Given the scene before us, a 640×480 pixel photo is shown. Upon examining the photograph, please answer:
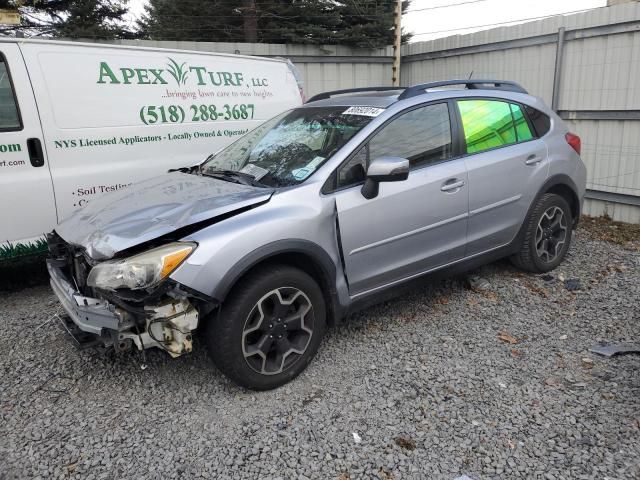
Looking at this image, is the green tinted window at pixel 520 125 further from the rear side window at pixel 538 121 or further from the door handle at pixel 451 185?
the door handle at pixel 451 185

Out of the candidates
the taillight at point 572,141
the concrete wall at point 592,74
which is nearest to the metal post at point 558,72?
the concrete wall at point 592,74

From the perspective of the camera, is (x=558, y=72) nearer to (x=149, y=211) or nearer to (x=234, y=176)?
(x=234, y=176)

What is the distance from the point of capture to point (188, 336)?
2680 millimetres

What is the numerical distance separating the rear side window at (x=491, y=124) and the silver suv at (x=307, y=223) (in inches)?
0.5

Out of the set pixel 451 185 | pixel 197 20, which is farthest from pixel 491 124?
pixel 197 20

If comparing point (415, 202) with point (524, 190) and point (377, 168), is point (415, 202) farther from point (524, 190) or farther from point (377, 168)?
point (524, 190)

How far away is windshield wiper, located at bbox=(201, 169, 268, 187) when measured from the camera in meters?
3.29

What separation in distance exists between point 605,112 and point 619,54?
0.69 meters

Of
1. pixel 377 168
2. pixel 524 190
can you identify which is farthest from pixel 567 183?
pixel 377 168

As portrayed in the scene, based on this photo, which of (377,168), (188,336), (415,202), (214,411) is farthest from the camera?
(415,202)

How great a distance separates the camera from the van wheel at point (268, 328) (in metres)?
2.77

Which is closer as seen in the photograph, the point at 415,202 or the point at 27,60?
the point at 415,202

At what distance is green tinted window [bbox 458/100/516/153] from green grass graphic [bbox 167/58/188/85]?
2.85m

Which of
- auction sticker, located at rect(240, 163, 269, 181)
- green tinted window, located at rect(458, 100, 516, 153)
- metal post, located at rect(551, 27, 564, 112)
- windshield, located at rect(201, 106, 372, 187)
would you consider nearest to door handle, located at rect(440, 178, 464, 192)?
green tinted window, located at rect(458, 100, 516, 153)
